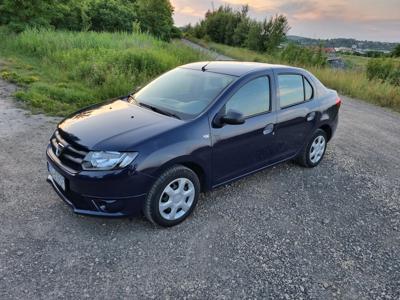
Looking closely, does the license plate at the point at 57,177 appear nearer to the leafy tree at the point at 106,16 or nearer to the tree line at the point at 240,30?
the leafy tree at the point at 106,16

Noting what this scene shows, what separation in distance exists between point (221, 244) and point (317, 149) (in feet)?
8.78

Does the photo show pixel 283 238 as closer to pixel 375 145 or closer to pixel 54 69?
pixel 375 145

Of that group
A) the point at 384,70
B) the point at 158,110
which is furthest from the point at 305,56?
the point at 158,110

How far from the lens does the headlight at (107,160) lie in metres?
2.95

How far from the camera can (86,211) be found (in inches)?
121

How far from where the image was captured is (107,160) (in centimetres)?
297

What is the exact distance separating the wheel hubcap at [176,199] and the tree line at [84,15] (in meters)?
16.3

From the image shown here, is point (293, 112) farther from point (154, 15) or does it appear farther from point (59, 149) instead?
point (154, 15)

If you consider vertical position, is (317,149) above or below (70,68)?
above

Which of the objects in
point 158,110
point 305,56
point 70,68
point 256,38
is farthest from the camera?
point 256,38

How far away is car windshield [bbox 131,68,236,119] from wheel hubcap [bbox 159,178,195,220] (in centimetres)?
73

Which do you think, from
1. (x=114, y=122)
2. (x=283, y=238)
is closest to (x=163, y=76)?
(x=114, y=122)

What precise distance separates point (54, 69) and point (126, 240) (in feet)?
28.3

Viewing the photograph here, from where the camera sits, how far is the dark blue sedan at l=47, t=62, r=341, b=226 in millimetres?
2990
